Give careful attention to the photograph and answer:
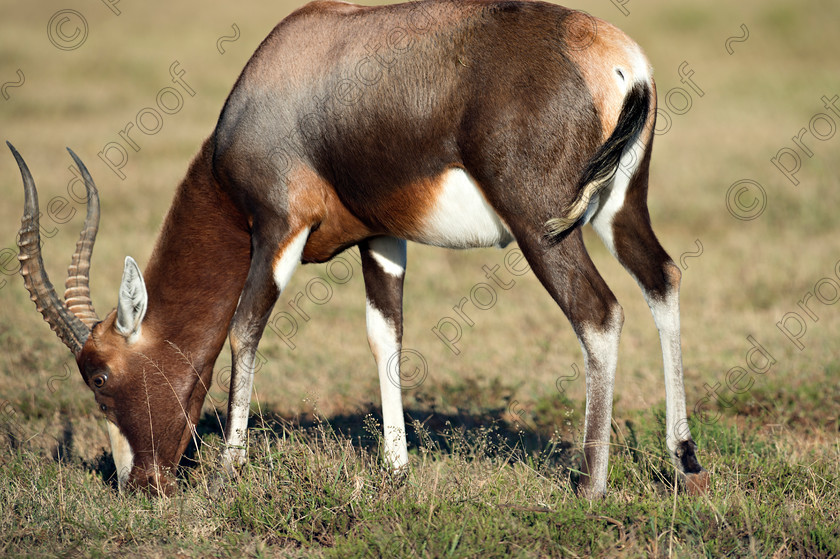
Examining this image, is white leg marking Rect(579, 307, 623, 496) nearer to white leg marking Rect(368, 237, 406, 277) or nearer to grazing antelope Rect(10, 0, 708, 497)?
grazing antelope Rect(10, 0, 708, 497)

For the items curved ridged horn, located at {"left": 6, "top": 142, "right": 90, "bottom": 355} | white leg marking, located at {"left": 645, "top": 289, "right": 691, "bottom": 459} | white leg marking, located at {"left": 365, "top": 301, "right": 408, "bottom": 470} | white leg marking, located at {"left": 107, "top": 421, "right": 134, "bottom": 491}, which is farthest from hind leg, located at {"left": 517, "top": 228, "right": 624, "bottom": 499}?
curved ridged horn, located at {"left": 6, "top": 142, "right": 90, "bottom": 355}

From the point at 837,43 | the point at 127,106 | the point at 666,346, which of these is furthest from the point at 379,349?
the point at 837,43

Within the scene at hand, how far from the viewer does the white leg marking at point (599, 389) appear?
12.8ft

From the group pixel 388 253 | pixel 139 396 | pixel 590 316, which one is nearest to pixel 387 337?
pixel 388 253

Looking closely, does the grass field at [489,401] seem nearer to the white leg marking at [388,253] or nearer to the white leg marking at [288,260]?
the white leg marking at [288,260]

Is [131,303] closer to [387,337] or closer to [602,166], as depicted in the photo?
[387,337]

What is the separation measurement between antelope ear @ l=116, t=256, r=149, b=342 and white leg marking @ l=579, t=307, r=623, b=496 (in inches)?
88.0

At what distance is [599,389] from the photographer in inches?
155

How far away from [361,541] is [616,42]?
96.5 inches

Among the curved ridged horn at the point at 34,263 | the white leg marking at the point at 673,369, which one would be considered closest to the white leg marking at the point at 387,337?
the white leg marking at the point at 673,369

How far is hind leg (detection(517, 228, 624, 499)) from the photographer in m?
3.85

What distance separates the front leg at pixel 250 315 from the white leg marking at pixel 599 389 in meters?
1.54

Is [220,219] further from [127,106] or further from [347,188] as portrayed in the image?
[127,106]

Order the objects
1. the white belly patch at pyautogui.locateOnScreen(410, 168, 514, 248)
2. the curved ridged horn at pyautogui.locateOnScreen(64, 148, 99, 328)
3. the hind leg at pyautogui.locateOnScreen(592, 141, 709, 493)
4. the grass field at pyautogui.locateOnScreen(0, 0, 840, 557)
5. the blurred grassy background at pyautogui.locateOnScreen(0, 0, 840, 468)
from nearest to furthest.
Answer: the grass field at pyautogui.locateOnScreen(0, 0, 840, 557) < the white belly patch at pyautogui.locateOnScreen(410, 168, 514, 248) < the hind leg at pyautogui.locateOnScreen(592, 141, 709, 493) < the curved ridged horn at pyautogui.locateOnScreen(64, 148, 99, 328) < the blurred grassy background at pyautogui.locateOnScreen(0, 0, 840, 468)
